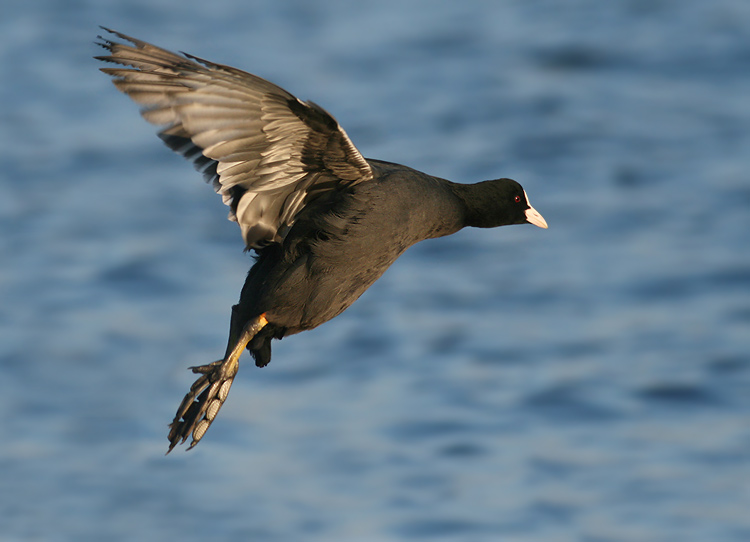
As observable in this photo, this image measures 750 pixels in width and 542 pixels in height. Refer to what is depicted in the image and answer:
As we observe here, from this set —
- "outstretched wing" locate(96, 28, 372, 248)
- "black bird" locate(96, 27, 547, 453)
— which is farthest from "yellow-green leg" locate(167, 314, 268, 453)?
"outstretched wing" locate(96, 28, 372, 248)

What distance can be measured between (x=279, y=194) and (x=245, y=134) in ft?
1.64

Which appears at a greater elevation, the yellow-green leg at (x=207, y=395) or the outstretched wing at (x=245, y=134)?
the outstretched wing at (x=245, y=134)

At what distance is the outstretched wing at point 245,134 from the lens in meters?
4.92

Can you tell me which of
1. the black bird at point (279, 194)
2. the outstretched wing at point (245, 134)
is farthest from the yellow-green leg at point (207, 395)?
the outstretched wing at point (245, 134)

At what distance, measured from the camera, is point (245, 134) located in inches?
206

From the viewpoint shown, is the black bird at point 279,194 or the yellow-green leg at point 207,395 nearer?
the black bird at point 279,194

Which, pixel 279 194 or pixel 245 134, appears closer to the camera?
pixel 245 134

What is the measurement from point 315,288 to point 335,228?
1.11ft

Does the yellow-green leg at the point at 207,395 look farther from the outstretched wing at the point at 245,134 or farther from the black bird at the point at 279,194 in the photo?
the outstretched wing at the point at 245,134

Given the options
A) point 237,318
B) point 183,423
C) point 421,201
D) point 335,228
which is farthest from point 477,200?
point 183,423

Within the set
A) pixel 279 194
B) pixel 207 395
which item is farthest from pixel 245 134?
pixel 207 395

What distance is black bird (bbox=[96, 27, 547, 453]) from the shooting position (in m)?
4.97

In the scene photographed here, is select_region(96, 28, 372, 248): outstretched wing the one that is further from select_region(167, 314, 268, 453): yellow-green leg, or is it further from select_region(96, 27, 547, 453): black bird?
select_region(167, 314, 268, 453): yellow-green leg

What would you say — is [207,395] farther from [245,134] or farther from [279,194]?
[245,134]
